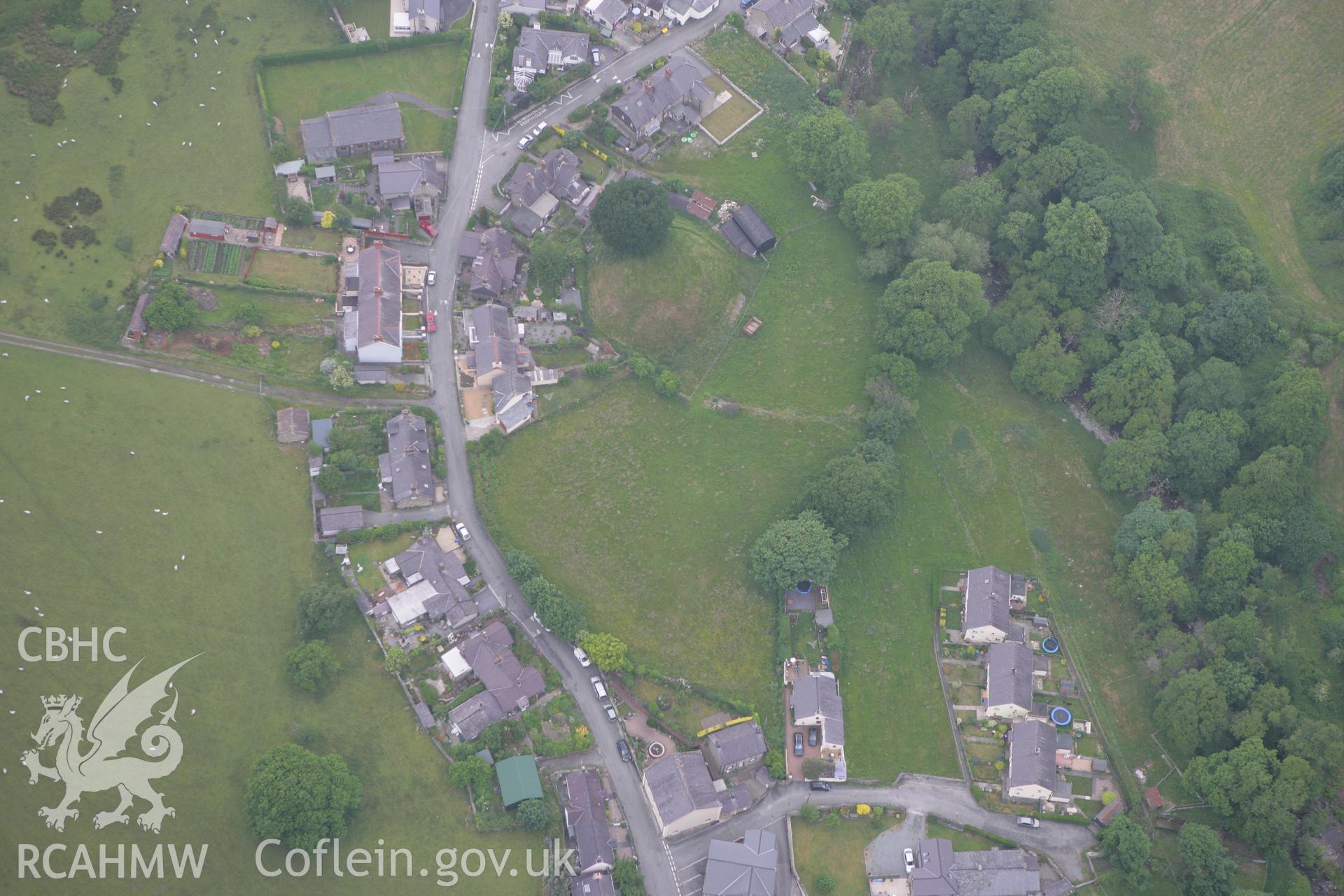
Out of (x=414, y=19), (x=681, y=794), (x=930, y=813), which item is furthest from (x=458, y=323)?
(x=930, y=813)

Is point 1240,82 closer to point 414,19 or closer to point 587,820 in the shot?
point 414,19

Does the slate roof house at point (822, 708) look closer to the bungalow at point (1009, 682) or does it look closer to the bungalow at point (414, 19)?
the bungalow at point (1009, 682)

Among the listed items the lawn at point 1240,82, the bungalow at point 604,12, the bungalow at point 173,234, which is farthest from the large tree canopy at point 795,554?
the bungalow at point 173,234

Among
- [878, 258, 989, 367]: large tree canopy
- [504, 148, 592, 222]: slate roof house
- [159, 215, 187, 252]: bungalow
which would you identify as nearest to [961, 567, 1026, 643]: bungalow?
[878, 258, 989, 367]: large tree canopy

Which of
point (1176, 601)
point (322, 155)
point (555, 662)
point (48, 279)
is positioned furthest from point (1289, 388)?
point (48, 279)

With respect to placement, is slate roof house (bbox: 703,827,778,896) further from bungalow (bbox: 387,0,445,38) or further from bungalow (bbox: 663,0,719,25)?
bungalow (bbox: 387,0,445,38)

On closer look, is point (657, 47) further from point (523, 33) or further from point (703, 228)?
point (703, 228)

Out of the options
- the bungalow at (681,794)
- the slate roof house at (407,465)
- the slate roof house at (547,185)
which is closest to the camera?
the bungalow at (681,794)
